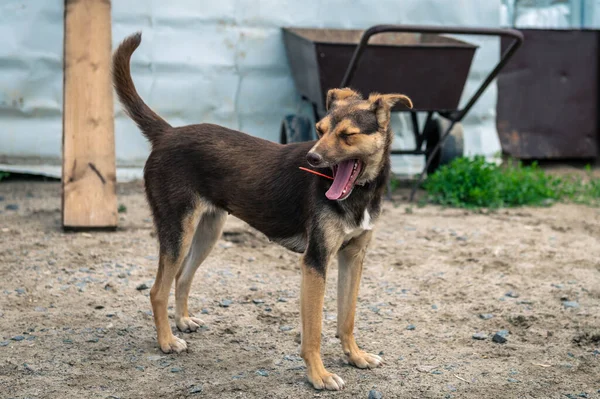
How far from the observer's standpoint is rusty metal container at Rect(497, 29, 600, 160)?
9.86 meters

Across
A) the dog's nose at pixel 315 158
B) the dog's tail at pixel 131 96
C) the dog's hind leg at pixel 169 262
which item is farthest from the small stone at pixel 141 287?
the dog's nose at pixel 315 158

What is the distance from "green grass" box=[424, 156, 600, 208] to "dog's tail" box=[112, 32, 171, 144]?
4.15 metres

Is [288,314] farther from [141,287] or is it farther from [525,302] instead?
[525,302]

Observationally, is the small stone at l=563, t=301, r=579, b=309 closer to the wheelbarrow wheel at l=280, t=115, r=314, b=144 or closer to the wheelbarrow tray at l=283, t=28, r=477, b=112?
the wheelbarrow tray at l=283, t=28, r=477, b=112

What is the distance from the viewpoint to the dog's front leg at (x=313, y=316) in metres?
3.69

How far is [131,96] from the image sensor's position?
4297 millimetres

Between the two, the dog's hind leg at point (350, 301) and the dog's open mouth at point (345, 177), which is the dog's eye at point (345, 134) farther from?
the dog's hind leg at point (350, 301)

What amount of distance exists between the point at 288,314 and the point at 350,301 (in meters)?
0.83

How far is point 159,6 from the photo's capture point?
8.24 meters

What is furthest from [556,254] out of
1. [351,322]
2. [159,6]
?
[159,6]

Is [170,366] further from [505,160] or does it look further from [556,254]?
[505,160]

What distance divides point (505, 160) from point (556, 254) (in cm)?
398

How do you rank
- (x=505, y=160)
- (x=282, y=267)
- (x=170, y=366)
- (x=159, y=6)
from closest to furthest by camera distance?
(x=170, y=366) → (x=282, y=267) → (x=159, y=6) → (x=505, y=160)

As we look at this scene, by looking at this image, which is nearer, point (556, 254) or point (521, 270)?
point (521, 270)
